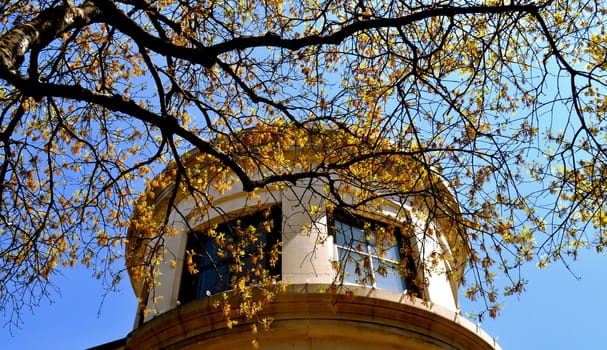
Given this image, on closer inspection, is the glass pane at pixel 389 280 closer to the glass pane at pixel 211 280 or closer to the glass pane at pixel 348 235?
the glass pane at pixel 348 235

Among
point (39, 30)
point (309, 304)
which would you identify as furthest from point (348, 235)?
point (39, 30)

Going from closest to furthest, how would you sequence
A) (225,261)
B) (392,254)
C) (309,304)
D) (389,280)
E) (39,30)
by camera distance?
(39,30), (309,304), (389,280), (225,261), (392,254)

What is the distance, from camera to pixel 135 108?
585cm

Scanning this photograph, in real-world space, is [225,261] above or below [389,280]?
above

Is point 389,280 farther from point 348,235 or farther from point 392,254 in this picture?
point 348,235

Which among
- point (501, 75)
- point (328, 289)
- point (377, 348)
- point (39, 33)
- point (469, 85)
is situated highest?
point (501, 75)

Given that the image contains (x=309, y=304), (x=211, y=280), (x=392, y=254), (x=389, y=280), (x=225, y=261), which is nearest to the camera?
(x=309, y=304)

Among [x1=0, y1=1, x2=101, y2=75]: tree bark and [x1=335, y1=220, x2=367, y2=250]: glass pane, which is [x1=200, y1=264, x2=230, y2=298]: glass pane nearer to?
[x1=335, y1=220, x2=367, y2=250]: glass pane

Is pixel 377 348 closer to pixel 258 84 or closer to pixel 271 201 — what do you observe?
pixel 271 201

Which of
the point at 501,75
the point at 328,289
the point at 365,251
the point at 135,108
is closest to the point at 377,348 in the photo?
the point at 328,289

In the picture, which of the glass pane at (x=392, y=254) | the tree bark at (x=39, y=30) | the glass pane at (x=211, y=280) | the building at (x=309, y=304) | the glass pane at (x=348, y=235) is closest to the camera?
the tree bark at (x=39, y=30)

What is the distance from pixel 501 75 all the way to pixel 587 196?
2.11 meters

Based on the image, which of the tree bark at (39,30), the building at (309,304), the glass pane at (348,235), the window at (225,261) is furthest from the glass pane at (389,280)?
the tree bark at (39,30)

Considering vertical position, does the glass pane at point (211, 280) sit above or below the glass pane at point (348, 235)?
below
